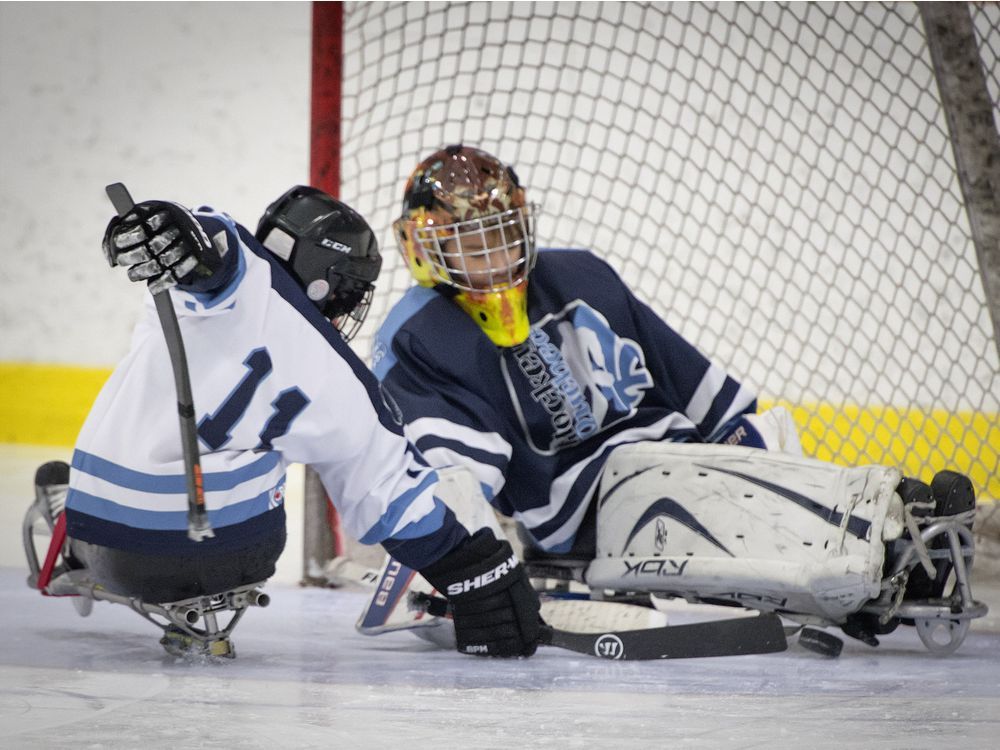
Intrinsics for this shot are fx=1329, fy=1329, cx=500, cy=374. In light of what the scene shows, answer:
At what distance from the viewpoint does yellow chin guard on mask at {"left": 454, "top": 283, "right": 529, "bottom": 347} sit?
2.26 meters

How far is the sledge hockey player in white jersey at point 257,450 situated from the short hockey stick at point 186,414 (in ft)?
0.13

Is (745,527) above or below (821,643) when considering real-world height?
above

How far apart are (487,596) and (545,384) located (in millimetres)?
478

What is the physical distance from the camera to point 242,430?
179cm

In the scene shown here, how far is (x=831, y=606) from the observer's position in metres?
1.99

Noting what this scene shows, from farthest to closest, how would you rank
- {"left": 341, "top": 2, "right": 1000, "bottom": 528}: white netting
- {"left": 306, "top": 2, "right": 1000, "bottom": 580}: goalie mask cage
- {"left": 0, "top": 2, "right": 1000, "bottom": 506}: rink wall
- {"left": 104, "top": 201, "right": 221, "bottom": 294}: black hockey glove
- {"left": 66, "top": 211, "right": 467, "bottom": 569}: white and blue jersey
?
1. {"left": 0, "top": 2, "right": 1000, "bottom": 506}: rink wall
2. {"left": 341, "top": 2, "right": 1000, "bottom": 528}: white netting
3. {"left": 306, "top": 2, "right": 1000, "bottom": 580}: goalie mask cage
4. {"left": 66, "top": 211, "right": 467, "bottom": 569}: white and blue jersey
5. {"left": 104, "top": 201, "right": 221, "bottom": 294}: black hockey glove

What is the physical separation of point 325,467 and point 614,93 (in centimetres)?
283

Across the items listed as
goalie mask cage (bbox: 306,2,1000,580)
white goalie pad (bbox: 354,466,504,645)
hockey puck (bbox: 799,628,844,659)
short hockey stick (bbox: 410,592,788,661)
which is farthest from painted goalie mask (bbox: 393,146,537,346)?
goalie mask cage (bbox: 306,2,1000,580)

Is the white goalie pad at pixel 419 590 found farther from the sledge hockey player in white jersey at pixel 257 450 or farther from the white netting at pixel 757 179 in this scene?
the white netting at pixel 757 179

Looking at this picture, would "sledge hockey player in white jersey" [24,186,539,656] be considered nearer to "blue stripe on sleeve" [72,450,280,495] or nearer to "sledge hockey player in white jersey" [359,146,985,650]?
"blue stripe on sleeve" [72,450,280,495]

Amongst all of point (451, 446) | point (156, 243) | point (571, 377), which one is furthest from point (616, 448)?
point (156, 243)

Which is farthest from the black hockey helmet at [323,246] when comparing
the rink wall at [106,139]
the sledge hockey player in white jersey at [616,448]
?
the rink wall at [106,139]

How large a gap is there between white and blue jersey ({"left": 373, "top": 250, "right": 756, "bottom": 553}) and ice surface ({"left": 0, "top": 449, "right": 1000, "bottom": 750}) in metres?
0.35

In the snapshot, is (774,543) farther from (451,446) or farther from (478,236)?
(478,236)
